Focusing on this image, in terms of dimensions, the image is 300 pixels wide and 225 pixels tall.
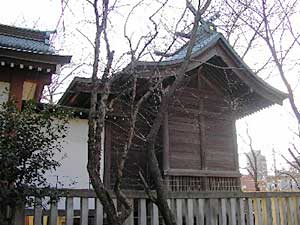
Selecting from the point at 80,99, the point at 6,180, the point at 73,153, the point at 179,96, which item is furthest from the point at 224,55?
the point at 6,180

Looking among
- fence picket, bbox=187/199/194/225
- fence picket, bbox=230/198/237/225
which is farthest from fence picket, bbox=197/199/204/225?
fence picket, bbox=230/198/237/225

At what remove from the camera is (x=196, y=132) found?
9.41 m

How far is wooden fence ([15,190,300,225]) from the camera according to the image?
4414 mm

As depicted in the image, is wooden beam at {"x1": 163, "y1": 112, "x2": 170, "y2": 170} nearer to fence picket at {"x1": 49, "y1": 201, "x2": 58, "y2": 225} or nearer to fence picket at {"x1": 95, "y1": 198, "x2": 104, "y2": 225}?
fence picket at {"x1": 95, "y1": 198, "x2": 104, "y2": 225}

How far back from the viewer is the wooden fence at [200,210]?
441 cm

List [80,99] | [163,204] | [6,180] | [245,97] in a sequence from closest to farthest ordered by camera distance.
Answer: [6,180] < [163,204] < [80,99] < [245,97]

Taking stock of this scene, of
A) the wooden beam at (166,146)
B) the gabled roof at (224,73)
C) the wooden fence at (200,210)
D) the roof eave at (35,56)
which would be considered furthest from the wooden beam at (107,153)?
the roof eave at (35,56)

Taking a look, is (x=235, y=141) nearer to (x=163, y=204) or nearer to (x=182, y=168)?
(x=182, y=168)

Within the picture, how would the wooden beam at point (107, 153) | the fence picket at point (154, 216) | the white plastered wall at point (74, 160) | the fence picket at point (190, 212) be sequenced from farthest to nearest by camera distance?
the wooden beam at point (107, 153) → the white plastered wall at point (74, 160) → the fence picket at point (190, 212) → the fence picket at point (154, 216)

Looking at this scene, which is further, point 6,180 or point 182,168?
point 182,168

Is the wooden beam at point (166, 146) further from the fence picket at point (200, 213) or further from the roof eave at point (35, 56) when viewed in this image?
the fence picket at point (200, 213)

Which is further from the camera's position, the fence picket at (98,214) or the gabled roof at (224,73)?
the gabled roof at (224,73)

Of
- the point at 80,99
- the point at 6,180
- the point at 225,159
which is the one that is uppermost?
the point at 80,99

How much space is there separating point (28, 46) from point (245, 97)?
20.6ft
